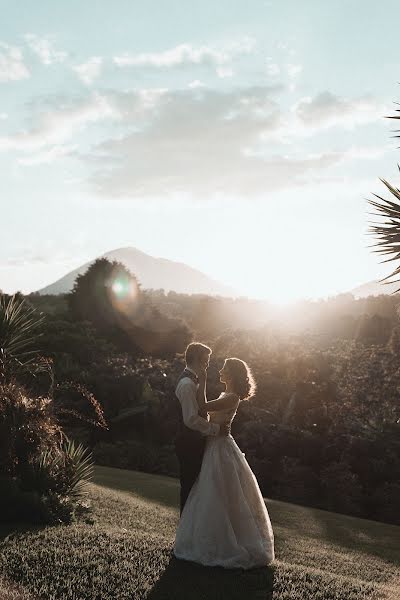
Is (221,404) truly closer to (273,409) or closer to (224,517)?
(224,517)

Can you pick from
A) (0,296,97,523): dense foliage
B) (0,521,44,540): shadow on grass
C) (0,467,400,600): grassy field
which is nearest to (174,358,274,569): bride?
(0,467,400,600): grassy field

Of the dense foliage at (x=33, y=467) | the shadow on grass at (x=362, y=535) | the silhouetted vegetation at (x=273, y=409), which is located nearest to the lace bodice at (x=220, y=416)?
the silhouetted vegetation at (x=273, y=409)

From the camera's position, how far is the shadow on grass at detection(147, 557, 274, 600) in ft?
20.5

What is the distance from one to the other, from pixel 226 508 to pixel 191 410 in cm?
115

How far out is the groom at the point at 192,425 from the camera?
7117mm

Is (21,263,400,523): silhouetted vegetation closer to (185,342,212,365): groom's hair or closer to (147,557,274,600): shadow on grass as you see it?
(185,342,212,365): groom's hair

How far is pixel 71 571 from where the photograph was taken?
6.65 m

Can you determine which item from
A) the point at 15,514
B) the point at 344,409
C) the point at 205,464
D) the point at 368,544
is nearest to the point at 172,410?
the point at 344,409

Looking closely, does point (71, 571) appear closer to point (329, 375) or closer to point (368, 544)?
point (368, 544)

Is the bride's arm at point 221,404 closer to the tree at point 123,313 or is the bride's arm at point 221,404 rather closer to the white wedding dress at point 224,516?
the white wedding dress at point 224,516

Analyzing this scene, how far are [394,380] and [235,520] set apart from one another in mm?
15126

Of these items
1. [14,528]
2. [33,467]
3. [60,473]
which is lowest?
[14,528]

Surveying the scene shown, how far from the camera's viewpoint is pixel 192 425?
23.3 ft

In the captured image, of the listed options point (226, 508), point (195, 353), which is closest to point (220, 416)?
point (195, 353)
